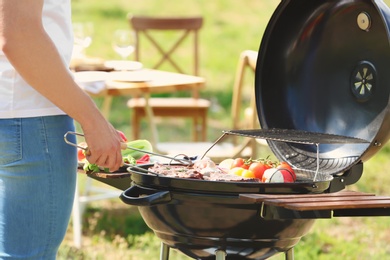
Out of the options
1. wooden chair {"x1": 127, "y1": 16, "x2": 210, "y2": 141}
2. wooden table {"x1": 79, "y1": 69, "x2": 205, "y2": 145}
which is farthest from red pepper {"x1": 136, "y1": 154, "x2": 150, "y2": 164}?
wooden chair {"x1": 127, "y1": 16, "x2": 210, "y2": 141}

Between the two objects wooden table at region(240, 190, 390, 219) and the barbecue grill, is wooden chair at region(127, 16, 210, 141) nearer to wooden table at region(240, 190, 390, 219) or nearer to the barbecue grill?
the barbecue grill

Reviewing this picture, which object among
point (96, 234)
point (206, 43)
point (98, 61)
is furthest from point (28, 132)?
point (206, 43)

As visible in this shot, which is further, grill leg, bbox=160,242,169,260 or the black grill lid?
grill leg, bbox=160,242,169,260

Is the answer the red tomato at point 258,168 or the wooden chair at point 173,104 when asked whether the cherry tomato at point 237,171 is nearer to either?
the red tomato at point 258,168

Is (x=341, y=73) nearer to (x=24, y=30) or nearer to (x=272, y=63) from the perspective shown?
(x=272, y=63)

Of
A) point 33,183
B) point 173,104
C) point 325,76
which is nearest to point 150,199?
point 33,183

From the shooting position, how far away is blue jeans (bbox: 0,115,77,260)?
89.8 inches

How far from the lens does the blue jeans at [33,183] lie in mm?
2281

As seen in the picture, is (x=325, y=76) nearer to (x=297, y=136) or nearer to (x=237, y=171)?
(x=297, y=136)

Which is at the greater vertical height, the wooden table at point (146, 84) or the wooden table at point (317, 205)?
the wooden table at point (146, 84)

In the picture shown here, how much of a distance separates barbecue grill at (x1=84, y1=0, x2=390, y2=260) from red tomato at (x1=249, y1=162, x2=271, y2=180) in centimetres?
10

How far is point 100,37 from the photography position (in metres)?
12.9

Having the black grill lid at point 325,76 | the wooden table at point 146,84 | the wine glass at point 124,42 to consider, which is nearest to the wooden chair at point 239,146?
the wooden table at point 146,84

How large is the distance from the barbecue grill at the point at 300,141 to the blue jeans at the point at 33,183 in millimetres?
233
